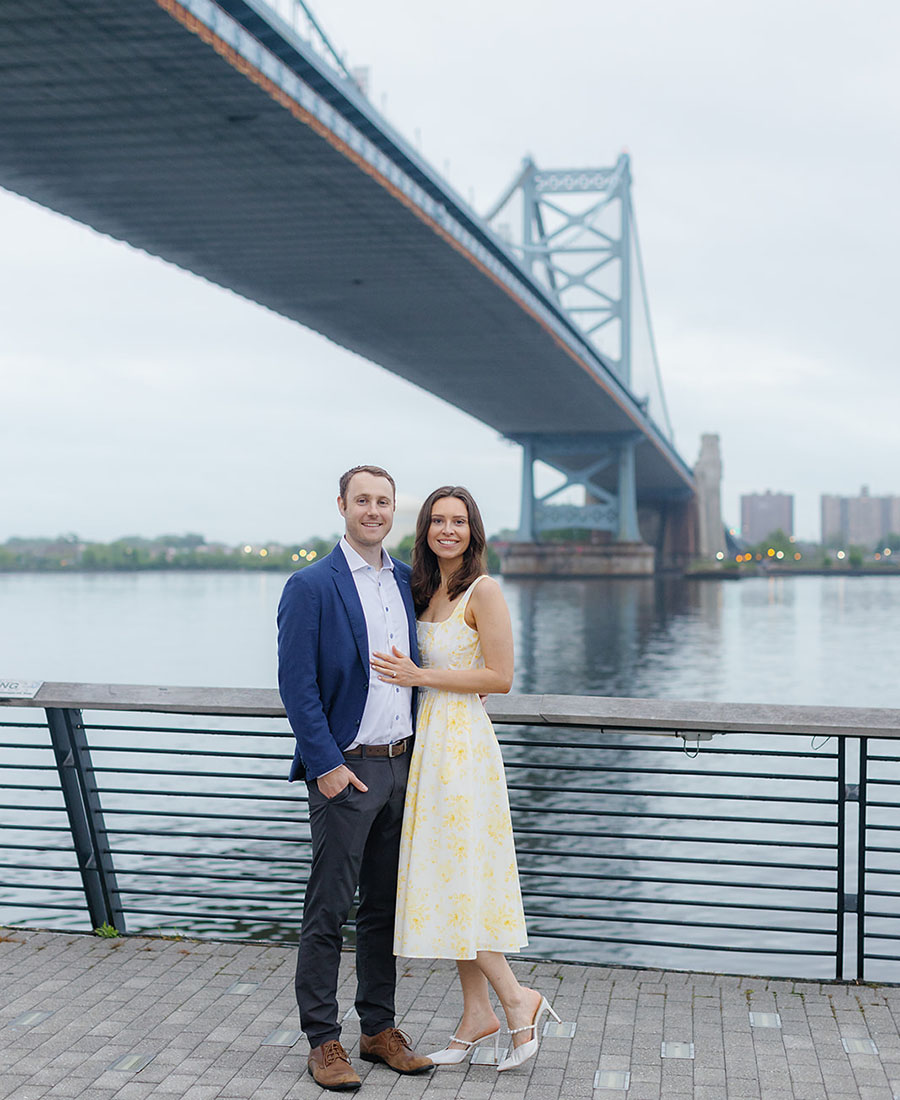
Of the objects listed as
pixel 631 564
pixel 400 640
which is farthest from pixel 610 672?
pixel 631 564

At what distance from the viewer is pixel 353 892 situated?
10.2ft

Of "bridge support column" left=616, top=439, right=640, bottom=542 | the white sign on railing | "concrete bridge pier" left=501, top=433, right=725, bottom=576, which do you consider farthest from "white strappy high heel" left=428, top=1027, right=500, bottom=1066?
"bridge support column" left=616, top=439, right=640, bottom=542

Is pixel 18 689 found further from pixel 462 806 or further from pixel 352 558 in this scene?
pixel 462 806

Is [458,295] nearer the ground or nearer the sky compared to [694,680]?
nearer the sky

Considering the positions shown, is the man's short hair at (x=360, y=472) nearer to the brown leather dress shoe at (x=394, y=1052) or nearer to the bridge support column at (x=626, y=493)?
the brown leather dress shoe at (x=394, y=1052)

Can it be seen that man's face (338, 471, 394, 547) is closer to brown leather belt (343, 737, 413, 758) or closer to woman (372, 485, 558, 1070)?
woman (372, 485, 558, 1070)

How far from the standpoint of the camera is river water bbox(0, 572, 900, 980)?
741cm

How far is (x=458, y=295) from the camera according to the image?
30484mm

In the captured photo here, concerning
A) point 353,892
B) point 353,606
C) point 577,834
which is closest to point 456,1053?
point 353,892

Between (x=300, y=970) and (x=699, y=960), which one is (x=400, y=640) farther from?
(x=699, y=960)

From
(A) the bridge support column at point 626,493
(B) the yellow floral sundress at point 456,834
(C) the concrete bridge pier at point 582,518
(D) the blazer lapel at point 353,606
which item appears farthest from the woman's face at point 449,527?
(A) the bridge support column at point 626,493

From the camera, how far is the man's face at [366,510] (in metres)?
3.14

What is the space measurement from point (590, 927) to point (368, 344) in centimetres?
3182

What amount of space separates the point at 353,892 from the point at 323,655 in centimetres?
58
